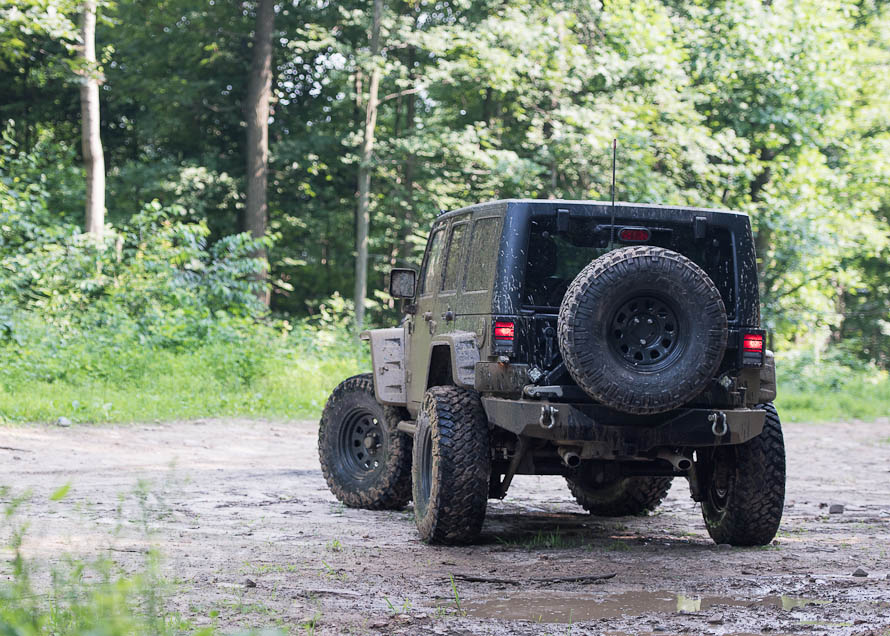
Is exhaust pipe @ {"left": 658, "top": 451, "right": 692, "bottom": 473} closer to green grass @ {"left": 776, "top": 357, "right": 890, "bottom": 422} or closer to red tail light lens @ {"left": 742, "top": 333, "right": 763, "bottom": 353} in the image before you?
red tail light lens @ {"left": 742, "top": 333, "right": 763, "bottom": 353}

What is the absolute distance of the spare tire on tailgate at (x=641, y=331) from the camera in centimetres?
600

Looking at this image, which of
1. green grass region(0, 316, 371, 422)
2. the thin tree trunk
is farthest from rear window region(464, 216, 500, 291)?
the thin tree trunk

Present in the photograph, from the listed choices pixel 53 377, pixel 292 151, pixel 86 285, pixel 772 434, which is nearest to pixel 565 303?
pixel 772 434

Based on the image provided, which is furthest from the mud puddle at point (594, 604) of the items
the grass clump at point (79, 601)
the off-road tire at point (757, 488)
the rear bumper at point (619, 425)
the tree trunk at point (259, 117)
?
the tree trunk at point (259, 117)

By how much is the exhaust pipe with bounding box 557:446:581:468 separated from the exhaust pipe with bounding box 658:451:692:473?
19.8 inches

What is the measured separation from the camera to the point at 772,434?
695 centimetres

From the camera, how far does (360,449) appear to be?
8.81 m

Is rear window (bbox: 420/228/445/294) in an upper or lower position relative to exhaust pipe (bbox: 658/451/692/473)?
upper

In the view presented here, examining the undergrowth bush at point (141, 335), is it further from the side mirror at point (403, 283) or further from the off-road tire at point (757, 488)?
the off-road tire at point (757, 488)

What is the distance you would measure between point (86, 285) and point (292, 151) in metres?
9.09

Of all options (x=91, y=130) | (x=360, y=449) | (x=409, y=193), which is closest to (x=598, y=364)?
(x=360, y=449)

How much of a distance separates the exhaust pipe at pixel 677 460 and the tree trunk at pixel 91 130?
52.8 feet

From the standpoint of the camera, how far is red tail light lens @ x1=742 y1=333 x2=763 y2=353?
670cm

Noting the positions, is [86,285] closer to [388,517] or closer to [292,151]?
[292,151]
